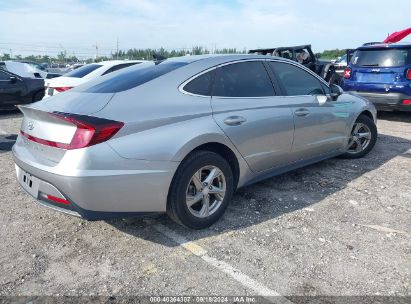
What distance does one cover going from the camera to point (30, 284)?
8.51ft

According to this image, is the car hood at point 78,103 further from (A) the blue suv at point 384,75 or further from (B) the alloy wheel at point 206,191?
(A) the blue suv at point 384,75

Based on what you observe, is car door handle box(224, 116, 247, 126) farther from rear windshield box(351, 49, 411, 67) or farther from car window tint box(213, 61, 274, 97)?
rear windshield box(351, 49, 411, 67)

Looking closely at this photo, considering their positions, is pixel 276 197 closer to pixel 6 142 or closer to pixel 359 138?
pixel 359 138

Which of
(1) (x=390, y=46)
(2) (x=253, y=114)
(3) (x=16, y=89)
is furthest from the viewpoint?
(3) (x=16, y=89)

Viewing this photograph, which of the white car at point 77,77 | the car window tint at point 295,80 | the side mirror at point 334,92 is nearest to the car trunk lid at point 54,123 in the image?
the car window tint at point 295,80

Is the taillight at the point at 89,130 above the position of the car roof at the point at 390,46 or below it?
below

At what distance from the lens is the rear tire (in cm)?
540

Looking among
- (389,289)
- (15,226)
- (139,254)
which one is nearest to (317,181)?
(389,289)

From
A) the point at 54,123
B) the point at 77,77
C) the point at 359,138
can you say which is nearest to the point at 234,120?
the point at 54,123

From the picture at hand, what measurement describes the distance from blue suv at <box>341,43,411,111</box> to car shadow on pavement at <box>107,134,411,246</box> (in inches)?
98.6

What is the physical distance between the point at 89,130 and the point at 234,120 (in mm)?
1361

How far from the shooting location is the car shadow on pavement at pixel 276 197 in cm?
336

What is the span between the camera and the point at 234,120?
3412 mm

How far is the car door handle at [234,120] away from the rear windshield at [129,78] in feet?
2.23
